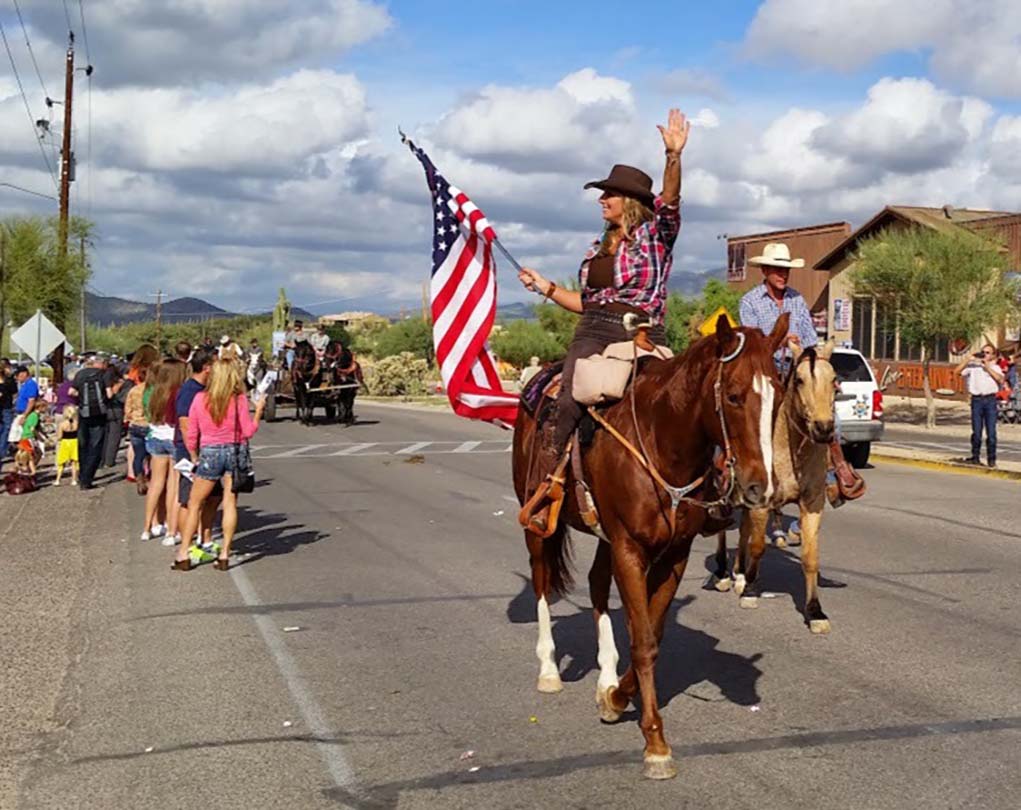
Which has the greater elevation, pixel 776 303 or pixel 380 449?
pixel 776 303

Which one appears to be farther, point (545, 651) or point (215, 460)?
point (215, 460)

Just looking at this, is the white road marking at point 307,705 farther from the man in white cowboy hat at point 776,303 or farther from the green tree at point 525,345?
the green tree at point 525,345

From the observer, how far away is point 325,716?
6.36 meters

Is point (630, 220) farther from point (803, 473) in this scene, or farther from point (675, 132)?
point (803, 473)

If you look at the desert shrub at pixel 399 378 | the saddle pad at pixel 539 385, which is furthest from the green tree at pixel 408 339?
the saddle pad at pixel 539 385

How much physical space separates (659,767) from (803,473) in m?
3.36

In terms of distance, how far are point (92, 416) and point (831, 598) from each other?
12367mm

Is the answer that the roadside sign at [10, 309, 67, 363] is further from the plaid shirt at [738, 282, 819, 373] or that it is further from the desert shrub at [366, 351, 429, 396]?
the desert shrub at [366, 351, 429, 396]

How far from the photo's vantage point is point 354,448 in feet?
84.5

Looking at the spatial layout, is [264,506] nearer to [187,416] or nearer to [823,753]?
[187,416]

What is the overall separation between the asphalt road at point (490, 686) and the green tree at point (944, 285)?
2342cm

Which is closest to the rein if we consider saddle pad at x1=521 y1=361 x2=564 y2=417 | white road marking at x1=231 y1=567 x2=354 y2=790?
saddle pad at x1=521 y1=361 x2=564 y2=417

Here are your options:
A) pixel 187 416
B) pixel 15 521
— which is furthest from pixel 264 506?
pixel 187 416

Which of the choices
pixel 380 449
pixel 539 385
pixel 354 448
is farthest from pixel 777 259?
pixel 354 448
